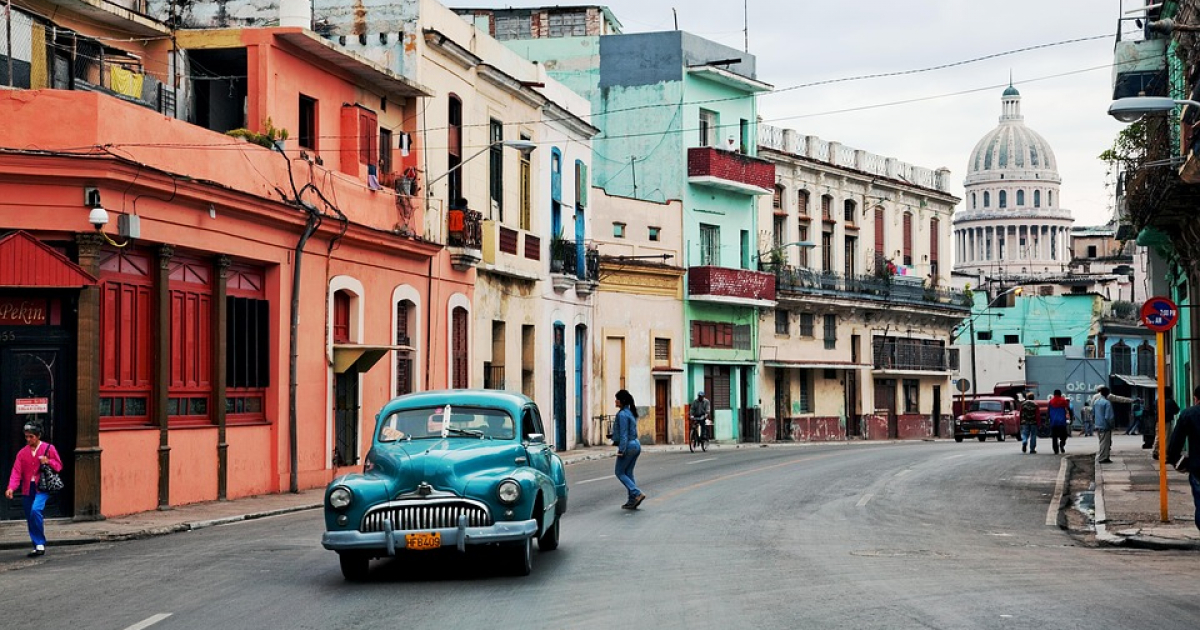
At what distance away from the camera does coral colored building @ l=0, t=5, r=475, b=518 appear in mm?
21172

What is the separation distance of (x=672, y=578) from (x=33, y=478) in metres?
7.79

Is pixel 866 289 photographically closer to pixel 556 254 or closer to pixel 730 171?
pixel 730 171

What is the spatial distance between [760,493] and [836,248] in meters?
41.1

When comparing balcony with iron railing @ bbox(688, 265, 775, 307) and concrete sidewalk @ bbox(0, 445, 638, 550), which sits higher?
balcony with iron railing @ bbox(688, 265, 775, 307)

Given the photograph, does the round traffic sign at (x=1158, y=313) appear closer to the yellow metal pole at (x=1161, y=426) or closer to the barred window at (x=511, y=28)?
the yellow metal pole at (x=1161, y=426)

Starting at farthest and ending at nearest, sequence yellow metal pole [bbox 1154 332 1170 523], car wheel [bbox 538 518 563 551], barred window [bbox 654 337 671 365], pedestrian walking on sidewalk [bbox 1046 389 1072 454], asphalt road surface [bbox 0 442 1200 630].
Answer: barred window [bbox 654 337 671 365]
pedestrian walking on sidewalk [bbox 1046 389 1072 454]
yellow metal pole [bbox 1154 332 1170 523]
car wheel [bbox 538 518 563 551]
asphalt road surface [bbox 0 442 1200 630]

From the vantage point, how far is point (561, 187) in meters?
44.0

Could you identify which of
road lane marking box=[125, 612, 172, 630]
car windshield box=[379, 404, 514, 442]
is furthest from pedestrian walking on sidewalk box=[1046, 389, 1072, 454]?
road lane marking box=[125, 612, 172, 630]

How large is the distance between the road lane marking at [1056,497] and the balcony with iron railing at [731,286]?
2085 cm

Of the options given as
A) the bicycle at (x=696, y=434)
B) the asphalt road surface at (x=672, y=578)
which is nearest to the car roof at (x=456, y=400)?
the asphalt road surface at (x=672, y=578)

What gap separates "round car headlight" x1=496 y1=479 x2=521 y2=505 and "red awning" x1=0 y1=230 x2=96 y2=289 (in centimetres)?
983

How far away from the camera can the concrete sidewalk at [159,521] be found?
19.0 meters

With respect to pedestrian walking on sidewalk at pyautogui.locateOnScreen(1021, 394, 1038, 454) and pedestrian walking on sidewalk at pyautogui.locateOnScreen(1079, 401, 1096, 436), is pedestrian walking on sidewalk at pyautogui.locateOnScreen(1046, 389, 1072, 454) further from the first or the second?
pedestrian walking on sidewalk at pyautogui.locateOnScreen(1079, 401, 1096, 436)

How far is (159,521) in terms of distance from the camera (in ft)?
69.0
